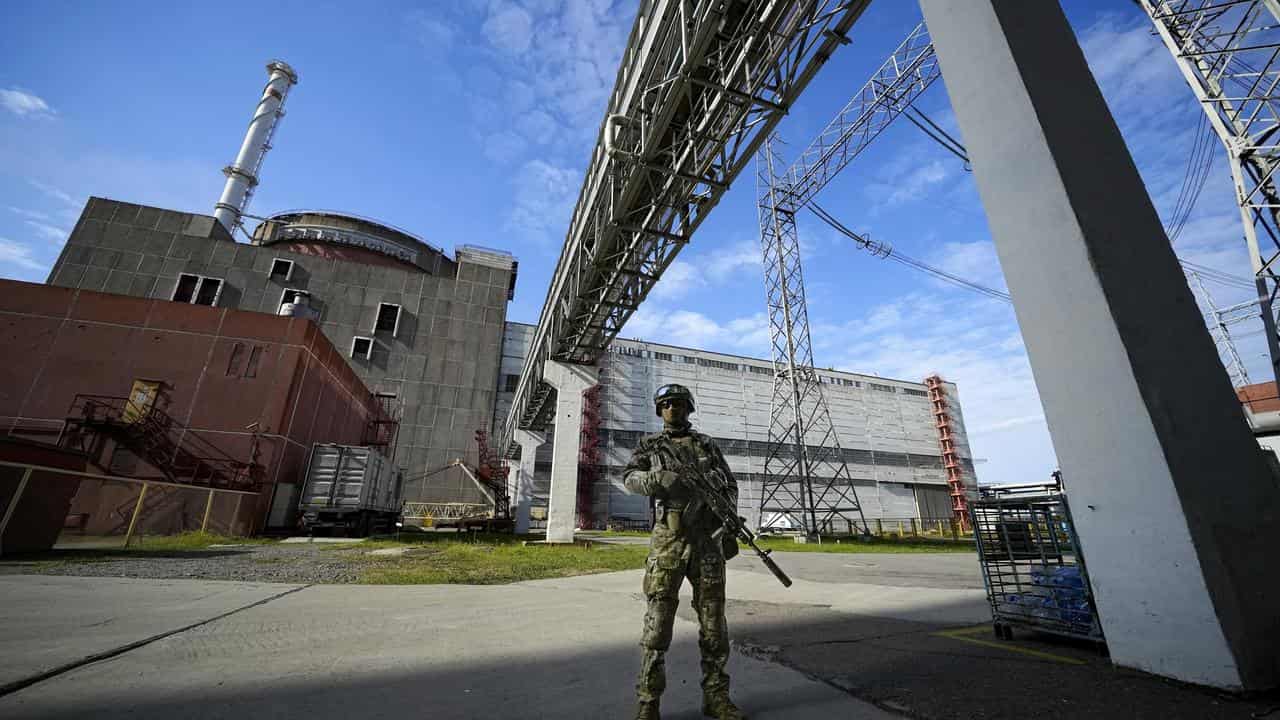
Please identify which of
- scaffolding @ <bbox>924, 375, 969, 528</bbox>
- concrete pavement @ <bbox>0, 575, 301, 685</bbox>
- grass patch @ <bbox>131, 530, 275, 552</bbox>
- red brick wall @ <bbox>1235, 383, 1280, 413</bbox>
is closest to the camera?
concrete pavement @ <bbox>0, 575, 301, 685</bbox>

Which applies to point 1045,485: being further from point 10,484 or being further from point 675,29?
point 10,484

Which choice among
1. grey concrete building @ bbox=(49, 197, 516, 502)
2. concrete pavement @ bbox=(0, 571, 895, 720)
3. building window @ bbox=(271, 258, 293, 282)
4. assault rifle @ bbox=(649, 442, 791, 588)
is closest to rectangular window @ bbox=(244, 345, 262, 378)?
grey concrete building @ bbox=(49, 197, 516, 502)

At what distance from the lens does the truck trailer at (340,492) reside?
15.7 metres

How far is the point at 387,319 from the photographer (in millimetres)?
31484

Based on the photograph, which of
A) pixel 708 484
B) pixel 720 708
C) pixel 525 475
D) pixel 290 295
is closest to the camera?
pixel 720 708

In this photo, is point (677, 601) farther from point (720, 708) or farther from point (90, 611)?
point (90, 611)

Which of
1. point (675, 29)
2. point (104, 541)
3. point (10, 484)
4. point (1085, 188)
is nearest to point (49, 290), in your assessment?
point (104, 541)

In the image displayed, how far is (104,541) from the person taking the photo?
11594mm

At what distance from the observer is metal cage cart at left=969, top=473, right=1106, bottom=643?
312 cm

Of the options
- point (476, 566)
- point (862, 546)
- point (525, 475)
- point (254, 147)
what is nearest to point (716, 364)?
point (525, 475)

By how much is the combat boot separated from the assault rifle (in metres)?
0.69

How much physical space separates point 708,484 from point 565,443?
43.5 ft

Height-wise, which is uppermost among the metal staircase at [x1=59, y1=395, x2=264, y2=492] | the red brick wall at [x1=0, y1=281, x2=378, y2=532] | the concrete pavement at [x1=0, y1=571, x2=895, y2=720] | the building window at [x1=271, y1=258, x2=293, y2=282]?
the building window at [x1=271, y1=258, x2=293, y2=282]

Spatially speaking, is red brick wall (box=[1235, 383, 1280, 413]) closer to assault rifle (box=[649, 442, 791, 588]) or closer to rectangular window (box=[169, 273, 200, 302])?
assault rifle (box=[649, 442, 791, 588])
